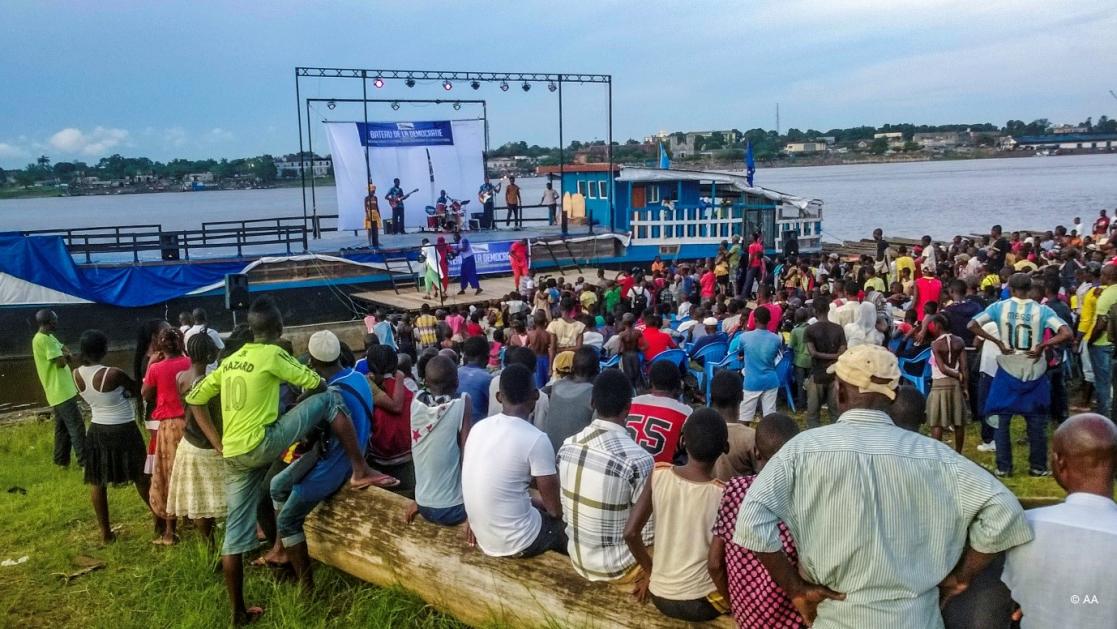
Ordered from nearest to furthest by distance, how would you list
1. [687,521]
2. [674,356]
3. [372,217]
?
[687,521]
[674,356]
[372,217]

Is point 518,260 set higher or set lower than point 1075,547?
lower

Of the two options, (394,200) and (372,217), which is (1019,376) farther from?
(394,200)

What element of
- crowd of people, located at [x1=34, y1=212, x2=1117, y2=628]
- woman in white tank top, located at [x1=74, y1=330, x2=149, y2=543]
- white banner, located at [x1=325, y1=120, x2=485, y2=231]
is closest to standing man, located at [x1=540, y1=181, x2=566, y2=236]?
white banner, located at [x1=325, y1=120, x2=485, y2=231]

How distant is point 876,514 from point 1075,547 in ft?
1.77

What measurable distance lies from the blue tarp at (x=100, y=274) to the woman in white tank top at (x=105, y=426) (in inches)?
486

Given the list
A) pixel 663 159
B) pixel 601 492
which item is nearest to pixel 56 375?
pixel 601 492

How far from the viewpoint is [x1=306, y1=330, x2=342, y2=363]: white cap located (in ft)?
17.1

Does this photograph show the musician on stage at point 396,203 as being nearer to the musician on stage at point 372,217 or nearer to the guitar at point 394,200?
the guitar at point 394,200

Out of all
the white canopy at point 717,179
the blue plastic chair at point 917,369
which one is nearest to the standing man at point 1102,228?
the white canopy at point 717,179

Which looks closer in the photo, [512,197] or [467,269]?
[467,269]

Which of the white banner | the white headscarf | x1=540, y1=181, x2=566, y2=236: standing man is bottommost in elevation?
the white headscarf

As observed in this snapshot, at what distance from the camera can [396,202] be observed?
974 inches

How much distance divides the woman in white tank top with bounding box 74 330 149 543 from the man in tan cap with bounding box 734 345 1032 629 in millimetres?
5050

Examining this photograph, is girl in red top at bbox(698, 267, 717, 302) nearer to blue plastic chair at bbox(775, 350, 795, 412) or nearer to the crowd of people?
the crowd of people
